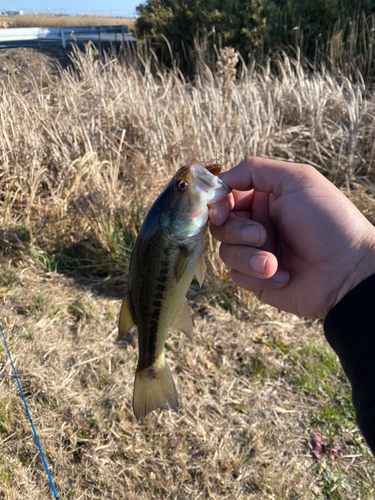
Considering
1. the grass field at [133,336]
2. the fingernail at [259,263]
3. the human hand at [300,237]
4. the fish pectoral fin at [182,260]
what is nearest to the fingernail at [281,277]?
the human hand at [300,237]

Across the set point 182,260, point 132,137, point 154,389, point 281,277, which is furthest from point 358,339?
point 132,137

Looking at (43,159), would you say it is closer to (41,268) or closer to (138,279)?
(41,268)

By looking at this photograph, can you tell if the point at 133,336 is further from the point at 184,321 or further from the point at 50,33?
the point at 50,33

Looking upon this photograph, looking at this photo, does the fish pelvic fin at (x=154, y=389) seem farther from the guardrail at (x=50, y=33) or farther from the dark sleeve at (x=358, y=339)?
the guardrail at (x=50, y=33)

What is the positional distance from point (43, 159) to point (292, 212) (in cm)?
446

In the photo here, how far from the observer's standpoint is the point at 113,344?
3779mm

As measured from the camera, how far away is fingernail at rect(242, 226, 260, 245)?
2.07 m

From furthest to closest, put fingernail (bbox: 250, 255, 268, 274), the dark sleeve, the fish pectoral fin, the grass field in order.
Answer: the grass field
fingernail (bbox: 250, 255, 268, 274)
the fish pectoral fin
the dark sleeve

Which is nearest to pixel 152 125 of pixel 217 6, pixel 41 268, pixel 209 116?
pixel 209 116

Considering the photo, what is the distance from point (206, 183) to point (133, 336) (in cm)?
248

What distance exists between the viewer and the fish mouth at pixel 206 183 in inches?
69.6

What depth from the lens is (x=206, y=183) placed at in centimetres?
180

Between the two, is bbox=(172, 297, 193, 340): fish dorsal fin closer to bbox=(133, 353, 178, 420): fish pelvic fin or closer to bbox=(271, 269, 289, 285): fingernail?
bbox=(133, 353, 178, 420): fish pelvic fin

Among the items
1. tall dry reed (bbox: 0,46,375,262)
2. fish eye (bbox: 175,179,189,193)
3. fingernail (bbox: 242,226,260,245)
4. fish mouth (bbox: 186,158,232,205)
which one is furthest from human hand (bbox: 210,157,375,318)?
tall dry reed (bbox: 0,46,375,262)
